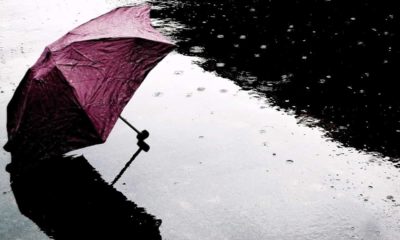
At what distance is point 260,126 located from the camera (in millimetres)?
5469

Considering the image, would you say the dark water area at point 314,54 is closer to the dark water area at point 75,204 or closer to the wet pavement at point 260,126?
the wet pavement at point 260,126

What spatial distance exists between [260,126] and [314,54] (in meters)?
2.00

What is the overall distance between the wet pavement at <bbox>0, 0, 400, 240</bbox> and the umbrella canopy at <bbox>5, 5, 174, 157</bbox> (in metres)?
0.91

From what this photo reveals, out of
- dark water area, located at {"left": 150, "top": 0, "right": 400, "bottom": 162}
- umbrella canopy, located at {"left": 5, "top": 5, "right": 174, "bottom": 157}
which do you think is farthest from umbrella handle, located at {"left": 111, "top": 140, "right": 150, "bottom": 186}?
dark water area, located at {"left": 150, "top": 0, "right": 400, "bottom": 162}

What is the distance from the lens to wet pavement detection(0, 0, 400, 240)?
14.0 feet

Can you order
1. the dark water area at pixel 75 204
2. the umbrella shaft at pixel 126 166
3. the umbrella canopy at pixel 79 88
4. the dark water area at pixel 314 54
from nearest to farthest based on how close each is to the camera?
the umbrella canopy at pixel 79 88
the dark water area at pixel 75 204
the umbrella shaft at pixel 126 166
the dark water area at pixel 314 54

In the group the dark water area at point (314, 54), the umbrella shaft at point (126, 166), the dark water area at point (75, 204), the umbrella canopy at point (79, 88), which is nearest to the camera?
the umbrella canopy at point (79, 88)

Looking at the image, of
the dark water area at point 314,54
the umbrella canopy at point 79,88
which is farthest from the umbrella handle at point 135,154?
the dark water area at point 314,54

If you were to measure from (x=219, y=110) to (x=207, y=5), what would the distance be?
3.58m

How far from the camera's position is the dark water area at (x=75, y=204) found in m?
4.19

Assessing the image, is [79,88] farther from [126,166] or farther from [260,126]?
[260,126]

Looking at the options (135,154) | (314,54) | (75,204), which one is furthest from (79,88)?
(314,54)

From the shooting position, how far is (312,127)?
5.39m

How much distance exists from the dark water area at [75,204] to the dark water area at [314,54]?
2.45m
